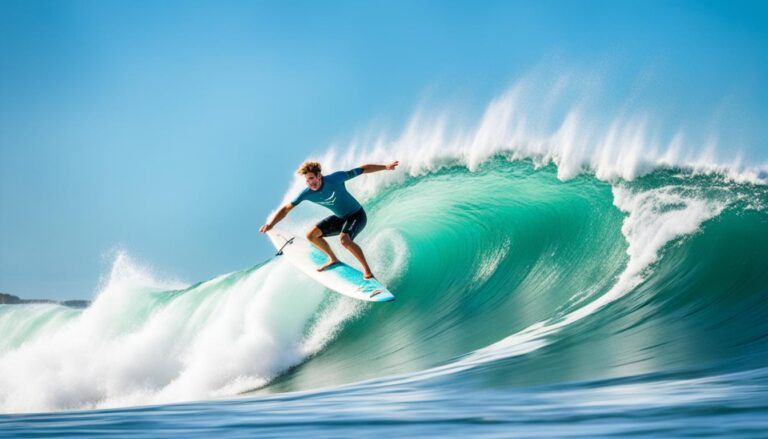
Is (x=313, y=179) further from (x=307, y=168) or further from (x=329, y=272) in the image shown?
(x=329, y=272)

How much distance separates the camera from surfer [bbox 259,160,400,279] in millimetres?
6328

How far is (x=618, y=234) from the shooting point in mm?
7828

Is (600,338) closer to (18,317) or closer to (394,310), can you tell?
(394,310)

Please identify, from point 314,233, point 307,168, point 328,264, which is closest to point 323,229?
point 314,233

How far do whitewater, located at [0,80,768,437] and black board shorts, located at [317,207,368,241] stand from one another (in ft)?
4.55

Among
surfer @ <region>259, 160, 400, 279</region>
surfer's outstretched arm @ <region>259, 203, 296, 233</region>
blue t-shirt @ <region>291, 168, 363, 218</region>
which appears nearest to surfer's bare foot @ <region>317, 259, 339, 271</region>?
surfer @ <region>259, 160, 400, 279</region>

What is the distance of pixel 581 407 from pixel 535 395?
0.51 metres

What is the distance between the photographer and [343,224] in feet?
22.4

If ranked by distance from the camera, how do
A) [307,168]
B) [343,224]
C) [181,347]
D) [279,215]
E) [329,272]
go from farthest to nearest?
[181,347], [329,272], [343,224], [279,215], [307,168]

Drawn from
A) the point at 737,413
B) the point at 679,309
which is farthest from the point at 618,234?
the point at 737,413

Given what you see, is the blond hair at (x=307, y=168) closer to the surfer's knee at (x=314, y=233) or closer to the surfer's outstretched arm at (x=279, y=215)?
the surfer's outstretched arm at (x=279, y=215)

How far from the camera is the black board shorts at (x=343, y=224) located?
22.4ft

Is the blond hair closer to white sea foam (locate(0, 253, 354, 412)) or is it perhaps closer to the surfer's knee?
the surfer's knee

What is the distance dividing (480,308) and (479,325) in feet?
2.02
